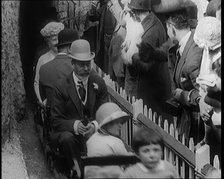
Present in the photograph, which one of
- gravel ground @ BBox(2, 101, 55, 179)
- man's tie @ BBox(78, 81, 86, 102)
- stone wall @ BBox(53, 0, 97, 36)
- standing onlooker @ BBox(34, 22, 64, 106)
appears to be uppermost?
stone wall @ BBox(53, 0, 97, 36)

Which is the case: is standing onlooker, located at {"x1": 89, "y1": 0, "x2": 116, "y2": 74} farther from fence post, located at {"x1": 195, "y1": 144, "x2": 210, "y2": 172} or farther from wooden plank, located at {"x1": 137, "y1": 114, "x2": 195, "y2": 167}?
fence post, located at {"x1": 195, "y1": 144, "x2": 210, "y2": 172}

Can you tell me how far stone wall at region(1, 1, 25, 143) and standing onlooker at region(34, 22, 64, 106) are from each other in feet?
0.28

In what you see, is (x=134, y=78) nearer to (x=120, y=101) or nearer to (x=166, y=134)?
(x=120, y=101)

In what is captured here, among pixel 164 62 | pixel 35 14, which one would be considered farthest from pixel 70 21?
pixel 164 62

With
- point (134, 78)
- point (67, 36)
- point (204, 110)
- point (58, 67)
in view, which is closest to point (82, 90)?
point (58, 67)

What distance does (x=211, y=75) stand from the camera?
5.29 metres

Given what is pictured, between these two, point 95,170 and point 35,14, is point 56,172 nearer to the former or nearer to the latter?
point 95,170

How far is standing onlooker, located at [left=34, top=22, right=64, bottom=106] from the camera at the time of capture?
538 centimetres

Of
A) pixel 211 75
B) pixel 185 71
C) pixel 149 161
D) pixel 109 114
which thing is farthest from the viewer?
pixel 185 71

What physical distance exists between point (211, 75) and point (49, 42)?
2.82 ft

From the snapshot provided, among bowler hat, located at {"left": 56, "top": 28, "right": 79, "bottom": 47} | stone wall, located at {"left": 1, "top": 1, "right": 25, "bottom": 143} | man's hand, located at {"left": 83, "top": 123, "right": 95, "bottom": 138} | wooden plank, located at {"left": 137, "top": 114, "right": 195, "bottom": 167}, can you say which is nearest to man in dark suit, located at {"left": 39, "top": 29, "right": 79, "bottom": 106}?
bowler hat, located at {"left": 56, "top": 28, "right": 79, "bottom": 47}

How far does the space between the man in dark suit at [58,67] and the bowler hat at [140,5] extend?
13.9 inches

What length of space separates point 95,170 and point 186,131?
64cm

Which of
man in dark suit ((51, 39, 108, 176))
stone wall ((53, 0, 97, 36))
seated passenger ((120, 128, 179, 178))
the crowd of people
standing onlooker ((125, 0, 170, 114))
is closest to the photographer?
seated passenger ((120, 128, 179, 178))
